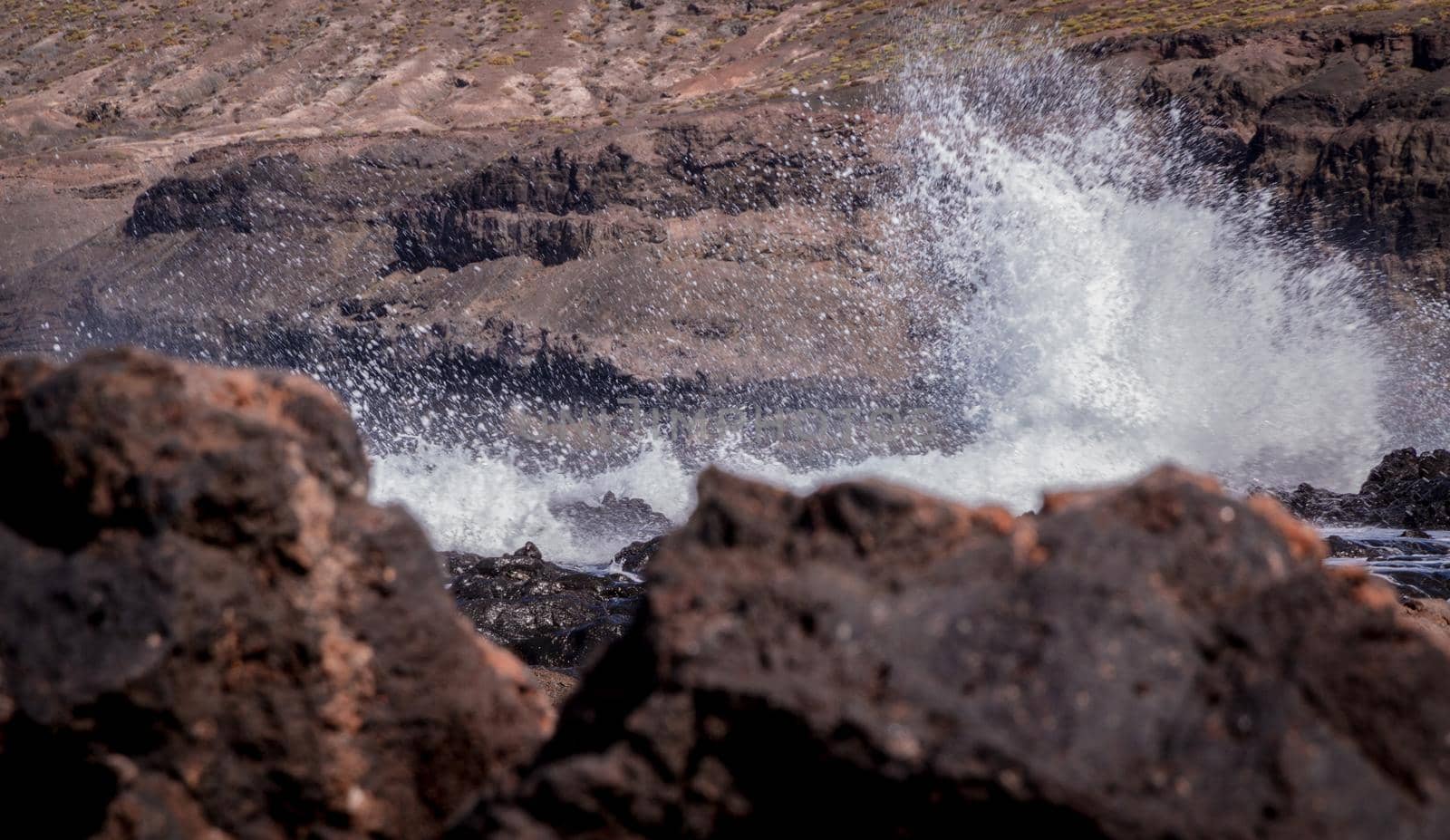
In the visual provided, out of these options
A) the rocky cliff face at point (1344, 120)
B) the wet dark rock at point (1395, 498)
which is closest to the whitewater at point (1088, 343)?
the rocky cliff face at point (1344, 120)

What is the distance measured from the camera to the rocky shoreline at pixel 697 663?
1525 millimetres

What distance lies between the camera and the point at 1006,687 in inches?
60.9

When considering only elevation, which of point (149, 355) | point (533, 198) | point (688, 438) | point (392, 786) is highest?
point (149, 355)

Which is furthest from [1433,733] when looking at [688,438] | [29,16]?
[29,16]

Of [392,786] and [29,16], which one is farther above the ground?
[29,16]

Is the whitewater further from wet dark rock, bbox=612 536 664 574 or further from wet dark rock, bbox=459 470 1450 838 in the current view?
wet dark rock, bbox=459 470 1450 838

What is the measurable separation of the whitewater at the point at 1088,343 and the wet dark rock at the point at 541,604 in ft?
6.27

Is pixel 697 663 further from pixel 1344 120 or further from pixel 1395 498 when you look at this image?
pixel 1344 120

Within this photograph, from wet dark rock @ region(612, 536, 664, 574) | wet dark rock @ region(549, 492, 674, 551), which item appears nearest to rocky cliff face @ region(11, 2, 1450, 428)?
wet dark rock @ region(549, 492, 674, 551)

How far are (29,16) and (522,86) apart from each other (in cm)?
2155

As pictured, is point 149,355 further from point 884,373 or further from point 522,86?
point 522,86

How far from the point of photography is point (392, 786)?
6.56 ft

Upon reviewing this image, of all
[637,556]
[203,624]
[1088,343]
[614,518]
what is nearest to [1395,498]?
[637,556]

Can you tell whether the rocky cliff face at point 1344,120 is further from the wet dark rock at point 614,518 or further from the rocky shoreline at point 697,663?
the rocky shoreline at point 697,663
